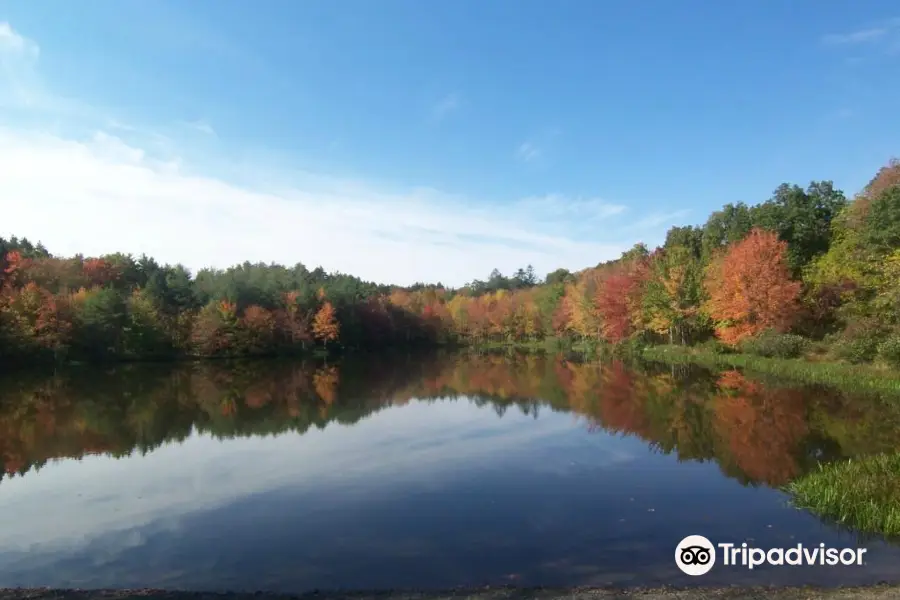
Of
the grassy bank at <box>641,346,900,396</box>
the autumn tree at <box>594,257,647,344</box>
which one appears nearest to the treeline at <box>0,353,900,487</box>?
the grassy bank at <box>641,346,900,396</box>

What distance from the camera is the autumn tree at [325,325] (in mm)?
66500

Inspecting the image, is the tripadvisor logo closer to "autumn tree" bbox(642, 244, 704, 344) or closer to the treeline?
the treeline

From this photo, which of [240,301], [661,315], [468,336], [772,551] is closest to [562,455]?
[772,551]

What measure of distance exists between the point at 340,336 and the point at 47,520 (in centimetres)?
6107

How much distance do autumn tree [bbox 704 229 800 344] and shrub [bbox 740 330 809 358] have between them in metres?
1.18

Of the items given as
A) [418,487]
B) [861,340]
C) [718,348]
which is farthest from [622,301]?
[418,487]

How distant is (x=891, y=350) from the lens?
24188 millimetres

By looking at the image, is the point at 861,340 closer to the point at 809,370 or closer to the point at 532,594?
the point at 809,370

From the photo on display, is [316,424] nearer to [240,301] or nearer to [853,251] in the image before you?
[853,251]

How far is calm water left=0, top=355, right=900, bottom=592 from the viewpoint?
27.9 feet

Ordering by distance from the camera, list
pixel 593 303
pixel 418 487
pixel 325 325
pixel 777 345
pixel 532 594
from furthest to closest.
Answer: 1. pixel 325 325
2. pixel 593 303
3. pixel 777 345
4. pixel 418 487
5. pixel 532 594

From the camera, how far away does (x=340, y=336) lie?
71812mm

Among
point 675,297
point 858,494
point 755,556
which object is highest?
point 675,297

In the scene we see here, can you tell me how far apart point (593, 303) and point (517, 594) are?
52.6 metres
